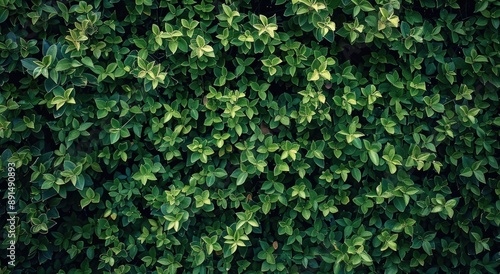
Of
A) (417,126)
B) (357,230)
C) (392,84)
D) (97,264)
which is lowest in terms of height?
(97,264)

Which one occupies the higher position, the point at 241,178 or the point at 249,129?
the point at 249,129

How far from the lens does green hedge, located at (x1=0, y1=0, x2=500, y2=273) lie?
280 centimetres

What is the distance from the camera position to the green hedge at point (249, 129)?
110 inches

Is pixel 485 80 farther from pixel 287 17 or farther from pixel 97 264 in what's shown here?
pixel 97 264

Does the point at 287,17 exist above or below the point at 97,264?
above

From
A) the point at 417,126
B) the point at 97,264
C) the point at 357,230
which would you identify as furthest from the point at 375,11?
the point at 97,264

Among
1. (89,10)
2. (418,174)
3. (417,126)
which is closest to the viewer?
(89,10)

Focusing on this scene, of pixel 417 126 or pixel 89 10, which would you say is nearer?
pixel 89 10

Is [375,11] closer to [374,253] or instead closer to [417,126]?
[417,126]

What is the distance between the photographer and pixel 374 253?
303 cm

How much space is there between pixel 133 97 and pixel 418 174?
1600 mm

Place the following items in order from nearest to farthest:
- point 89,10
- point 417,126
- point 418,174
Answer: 1. point 89,10
2. point 417,126
3. point 418,174

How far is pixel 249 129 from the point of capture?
2.94m

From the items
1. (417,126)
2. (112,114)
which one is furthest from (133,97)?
(417,126)
